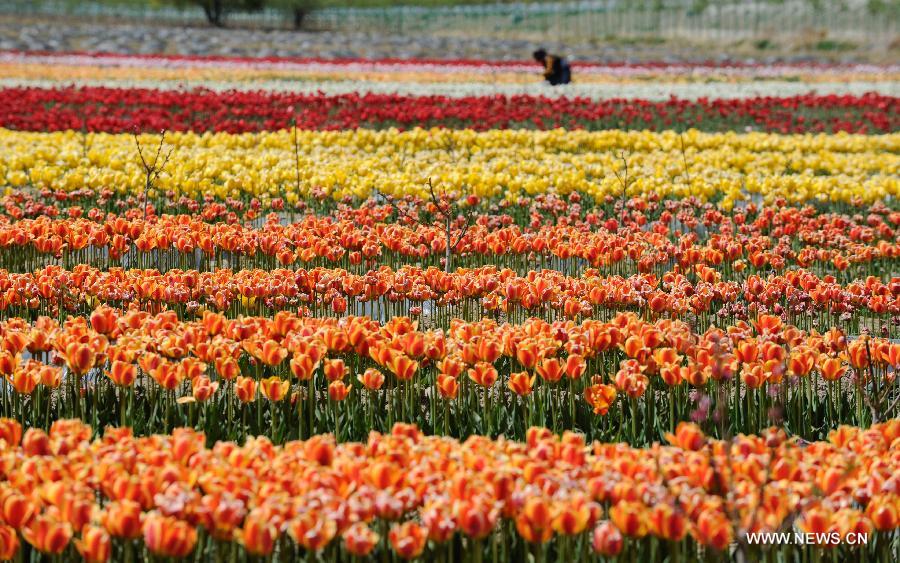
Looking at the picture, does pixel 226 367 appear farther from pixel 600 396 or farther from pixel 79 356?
pixel 600 396

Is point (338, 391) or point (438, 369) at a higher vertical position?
point (338, 391)

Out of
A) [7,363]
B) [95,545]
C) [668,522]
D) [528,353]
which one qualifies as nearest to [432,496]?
[668,522]

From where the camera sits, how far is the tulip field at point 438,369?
3.46 meters

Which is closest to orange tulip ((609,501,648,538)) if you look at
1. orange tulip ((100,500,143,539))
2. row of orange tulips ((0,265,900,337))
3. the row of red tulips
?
orange tulip ((100,500,143,539))

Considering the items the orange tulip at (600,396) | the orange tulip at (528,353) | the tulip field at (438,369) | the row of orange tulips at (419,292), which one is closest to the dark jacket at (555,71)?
the tulip field at (438,369)

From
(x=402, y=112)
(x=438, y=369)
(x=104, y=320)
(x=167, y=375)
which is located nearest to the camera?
(x=167, y=375)

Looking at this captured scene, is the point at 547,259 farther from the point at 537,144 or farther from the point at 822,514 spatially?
the point at 537,144

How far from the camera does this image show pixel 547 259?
382 inches

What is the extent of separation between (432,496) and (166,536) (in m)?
0.74

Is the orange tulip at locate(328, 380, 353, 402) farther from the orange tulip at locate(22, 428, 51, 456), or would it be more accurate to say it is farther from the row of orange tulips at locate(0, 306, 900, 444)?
the orange tulip at locate(22, 428, 51, 456)

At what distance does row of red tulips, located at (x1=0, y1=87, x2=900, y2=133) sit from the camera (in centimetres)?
1948

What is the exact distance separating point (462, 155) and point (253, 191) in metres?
4.68

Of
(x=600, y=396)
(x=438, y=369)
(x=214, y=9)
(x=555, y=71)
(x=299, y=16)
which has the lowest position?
(x=438, y=369)

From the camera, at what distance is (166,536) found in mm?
3252
